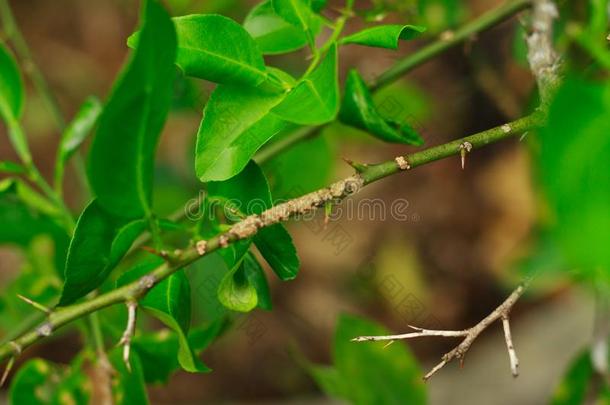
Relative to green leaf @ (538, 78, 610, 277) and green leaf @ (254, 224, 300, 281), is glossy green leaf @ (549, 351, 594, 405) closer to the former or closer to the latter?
green leaf @ (254, 224, 300, 281)

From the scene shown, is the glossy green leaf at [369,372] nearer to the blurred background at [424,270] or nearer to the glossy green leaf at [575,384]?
the glossy green leaf at [575,384]

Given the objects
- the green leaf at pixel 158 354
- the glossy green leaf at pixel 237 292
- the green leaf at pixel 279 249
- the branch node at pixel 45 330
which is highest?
the green leaf at pixel 279 249

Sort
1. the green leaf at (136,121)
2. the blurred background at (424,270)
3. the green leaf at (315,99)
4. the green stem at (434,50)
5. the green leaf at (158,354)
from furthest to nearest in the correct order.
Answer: the blurred background at (424,270) < the green stem at (434,50) < the green leaf at (158,354) < the green leaf at (315,99) < the green leaf at (136,121)

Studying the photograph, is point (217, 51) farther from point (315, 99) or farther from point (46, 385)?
point (46, 385)

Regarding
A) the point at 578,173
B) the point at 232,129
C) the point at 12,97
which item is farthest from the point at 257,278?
the point at 12,97

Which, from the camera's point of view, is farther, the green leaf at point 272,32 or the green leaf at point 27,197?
the green leaf at point 27,197

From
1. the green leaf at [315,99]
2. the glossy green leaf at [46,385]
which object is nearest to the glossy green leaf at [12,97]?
the glossy green leaf at [46,385]

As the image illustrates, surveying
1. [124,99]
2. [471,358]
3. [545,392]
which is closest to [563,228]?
[124,99]
